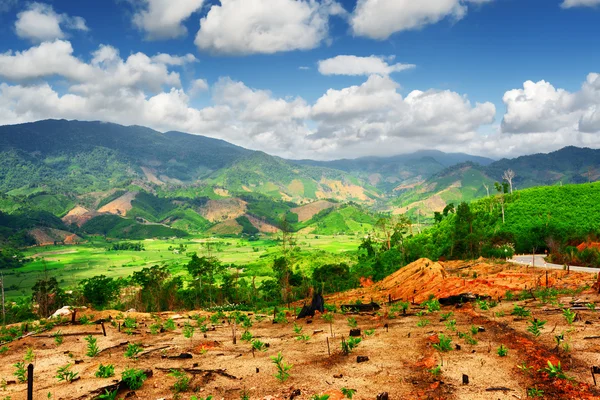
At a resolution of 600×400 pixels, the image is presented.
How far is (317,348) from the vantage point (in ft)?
59.1

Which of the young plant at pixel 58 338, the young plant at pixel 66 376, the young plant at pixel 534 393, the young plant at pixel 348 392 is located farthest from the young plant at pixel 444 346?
the young plant at pixel 58 338

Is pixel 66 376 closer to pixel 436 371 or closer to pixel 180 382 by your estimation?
pixel 180 382

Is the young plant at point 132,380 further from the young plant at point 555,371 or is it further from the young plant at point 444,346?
the young plant at point 555,371

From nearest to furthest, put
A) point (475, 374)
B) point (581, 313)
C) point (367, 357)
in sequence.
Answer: point (475, 374) → point (367, 357) → point (581, 313)

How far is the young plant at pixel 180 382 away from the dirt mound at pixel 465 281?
26.9 meters

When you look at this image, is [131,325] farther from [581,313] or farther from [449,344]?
[581,313]

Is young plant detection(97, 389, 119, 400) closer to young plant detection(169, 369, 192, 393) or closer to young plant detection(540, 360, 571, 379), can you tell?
young plant detection(169, 369, 192, 393)

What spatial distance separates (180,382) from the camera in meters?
13.7

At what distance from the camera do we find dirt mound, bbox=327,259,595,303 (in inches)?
1309

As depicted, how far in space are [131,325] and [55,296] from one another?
2517 inches

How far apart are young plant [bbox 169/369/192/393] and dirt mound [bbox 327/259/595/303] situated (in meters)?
26.9

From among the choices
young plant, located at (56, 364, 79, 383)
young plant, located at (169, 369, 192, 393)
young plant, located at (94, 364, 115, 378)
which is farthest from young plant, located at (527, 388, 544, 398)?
young plant, located at (56, 364, 79, 383)

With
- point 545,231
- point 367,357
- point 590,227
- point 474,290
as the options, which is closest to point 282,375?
point 367,357

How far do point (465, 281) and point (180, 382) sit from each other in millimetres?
33719
